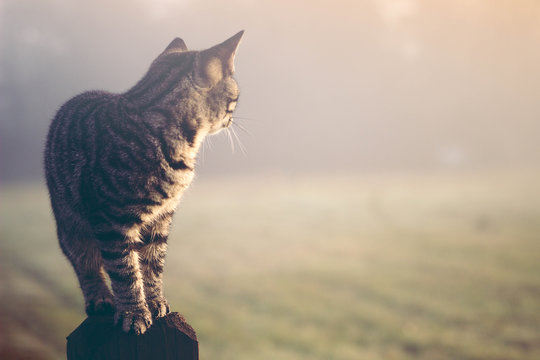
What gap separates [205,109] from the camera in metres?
2.17

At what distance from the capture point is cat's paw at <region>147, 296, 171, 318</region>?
213cm

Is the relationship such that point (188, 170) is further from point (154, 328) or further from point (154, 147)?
point (154, 328)

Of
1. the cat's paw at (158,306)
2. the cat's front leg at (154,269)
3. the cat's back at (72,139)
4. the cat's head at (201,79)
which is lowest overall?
the cat's paw at (158,306)

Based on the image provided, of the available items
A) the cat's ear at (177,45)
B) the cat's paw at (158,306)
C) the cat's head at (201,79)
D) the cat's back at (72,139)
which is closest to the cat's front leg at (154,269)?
the cat's paw at (158,306)

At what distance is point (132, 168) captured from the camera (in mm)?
1948

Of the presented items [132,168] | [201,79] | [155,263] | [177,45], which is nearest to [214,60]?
[201,79]

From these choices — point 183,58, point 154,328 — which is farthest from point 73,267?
point 183,58

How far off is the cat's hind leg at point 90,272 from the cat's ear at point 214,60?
0.91m

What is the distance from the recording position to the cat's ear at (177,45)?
2402mm

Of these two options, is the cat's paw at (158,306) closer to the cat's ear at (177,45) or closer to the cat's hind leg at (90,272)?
the cat's hind leg at (90,272)

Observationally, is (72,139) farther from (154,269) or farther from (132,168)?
(154,269)

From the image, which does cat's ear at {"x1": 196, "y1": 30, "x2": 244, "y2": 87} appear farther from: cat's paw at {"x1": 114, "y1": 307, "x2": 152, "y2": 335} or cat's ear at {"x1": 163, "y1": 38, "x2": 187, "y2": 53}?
cat's paw at {"x1": 114, "y1": 307, "x2": 152, "y2": 335}

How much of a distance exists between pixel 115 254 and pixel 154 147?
476 millimetres

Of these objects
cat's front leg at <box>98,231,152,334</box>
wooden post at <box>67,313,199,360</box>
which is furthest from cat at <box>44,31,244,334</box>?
wooden post at <box>67,313,199,360</box>
